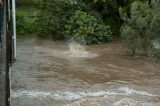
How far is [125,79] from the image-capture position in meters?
16.7

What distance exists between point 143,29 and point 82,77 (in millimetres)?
5233

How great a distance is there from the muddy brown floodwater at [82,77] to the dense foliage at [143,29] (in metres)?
0.66

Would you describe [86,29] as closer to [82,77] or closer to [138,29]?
[138,29]

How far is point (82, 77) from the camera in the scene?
1697 cm

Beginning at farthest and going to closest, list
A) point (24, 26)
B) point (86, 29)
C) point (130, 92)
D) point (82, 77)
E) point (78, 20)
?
point (24, 26) → point (78, 20) → point (86, 29) → point (82, 77) → point (130, 92)

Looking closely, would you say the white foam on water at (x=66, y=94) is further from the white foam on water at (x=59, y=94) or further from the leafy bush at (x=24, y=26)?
the leafy bush at (x=24, y=26)

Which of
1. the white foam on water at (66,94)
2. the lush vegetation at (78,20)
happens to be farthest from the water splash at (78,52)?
the white foam on water at (66,94)

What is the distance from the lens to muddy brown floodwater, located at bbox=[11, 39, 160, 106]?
45.1 ft

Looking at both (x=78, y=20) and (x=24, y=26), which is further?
(x=24, y=26)

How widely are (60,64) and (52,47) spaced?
180 inches

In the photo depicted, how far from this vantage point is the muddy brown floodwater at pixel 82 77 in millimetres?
13752

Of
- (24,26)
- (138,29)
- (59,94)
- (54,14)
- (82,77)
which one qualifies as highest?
(54,14)

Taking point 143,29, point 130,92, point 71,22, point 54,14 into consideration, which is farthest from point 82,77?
point 54,14

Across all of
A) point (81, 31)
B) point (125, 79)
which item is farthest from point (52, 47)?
point (125, 79)
